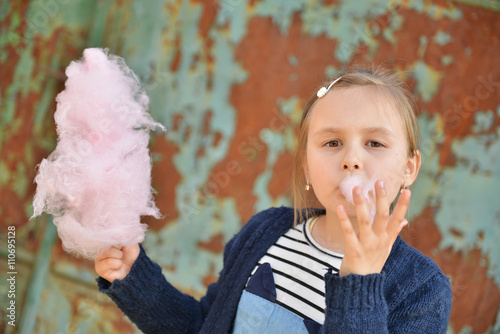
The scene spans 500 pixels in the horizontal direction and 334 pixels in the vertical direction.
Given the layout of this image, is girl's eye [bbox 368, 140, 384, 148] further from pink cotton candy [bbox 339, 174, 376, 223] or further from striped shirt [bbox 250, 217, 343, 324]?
striped shirt [bbox 250, 217, 343, 324]

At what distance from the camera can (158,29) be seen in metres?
2.19

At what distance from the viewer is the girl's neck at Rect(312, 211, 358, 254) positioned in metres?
1.17

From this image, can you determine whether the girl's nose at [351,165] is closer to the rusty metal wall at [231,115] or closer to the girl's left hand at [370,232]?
the girl's left hand at [370,232]

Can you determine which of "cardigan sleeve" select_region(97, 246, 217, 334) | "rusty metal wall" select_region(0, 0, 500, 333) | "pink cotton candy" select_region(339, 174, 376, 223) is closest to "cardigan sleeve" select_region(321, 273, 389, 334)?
"pink cotton candy" select_region(339, 174, 376, 223)

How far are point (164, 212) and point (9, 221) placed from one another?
836 mm

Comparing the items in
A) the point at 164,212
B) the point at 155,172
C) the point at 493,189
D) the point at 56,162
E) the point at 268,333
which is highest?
the point at 493,189

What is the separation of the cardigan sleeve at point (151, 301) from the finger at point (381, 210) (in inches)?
25.9

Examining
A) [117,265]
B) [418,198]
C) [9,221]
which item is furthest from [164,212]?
[418,198]

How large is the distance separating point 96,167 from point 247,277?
1.63ft

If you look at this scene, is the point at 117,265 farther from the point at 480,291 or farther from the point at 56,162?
the point at 480,291

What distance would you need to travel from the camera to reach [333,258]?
45.0 inches

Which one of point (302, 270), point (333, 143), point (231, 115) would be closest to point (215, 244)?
point (231, 115)

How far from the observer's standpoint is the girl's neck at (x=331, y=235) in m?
1.17

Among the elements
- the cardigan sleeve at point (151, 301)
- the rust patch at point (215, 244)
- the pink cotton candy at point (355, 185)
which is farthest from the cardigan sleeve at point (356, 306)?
the rust patch at point (215, 244)
